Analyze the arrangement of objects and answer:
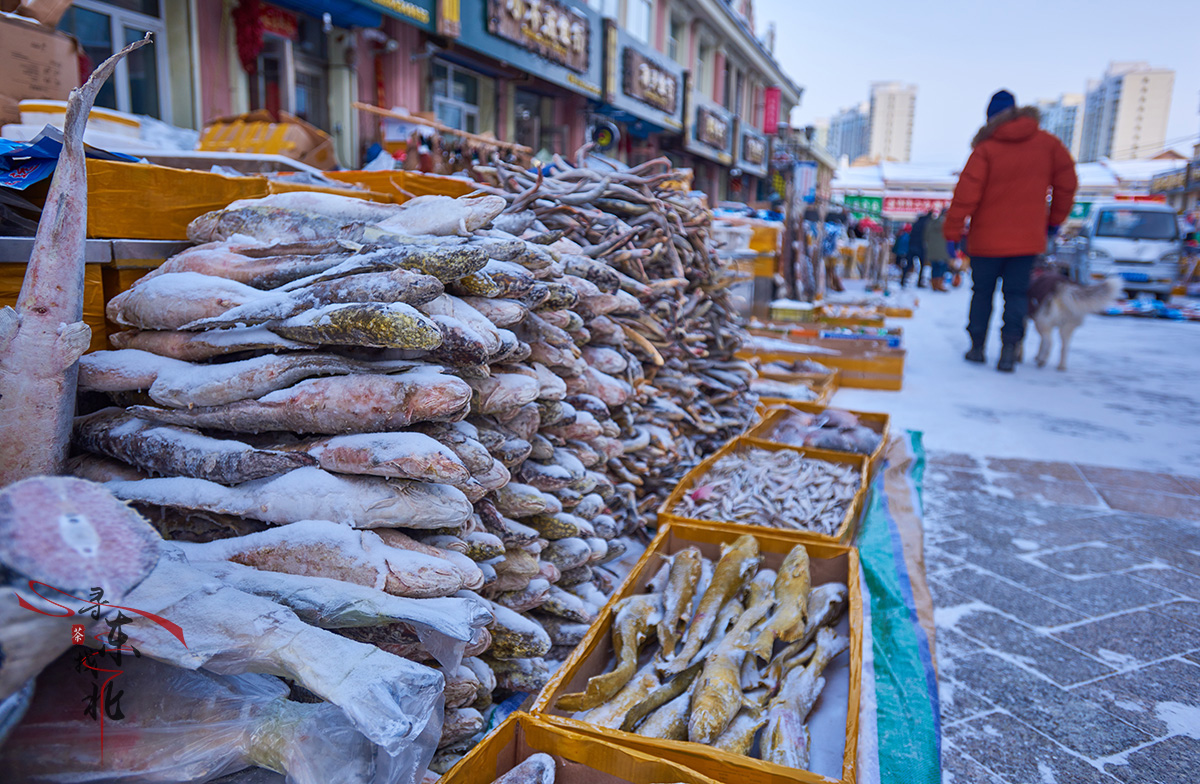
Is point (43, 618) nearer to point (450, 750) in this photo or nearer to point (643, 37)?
point (450, 750)

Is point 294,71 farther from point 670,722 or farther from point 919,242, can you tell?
point 919,242

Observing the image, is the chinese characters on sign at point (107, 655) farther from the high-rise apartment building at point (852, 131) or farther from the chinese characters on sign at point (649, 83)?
the high-rise apartment building at point (852, 131)

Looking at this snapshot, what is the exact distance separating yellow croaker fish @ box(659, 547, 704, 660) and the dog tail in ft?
21.9

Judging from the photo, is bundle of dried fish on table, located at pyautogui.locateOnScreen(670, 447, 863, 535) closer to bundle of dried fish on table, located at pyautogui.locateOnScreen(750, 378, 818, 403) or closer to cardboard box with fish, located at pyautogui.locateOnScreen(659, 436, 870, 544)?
cardboard box with fish, located at pyautogui.locateOnScreen(659, 436, 870, 544)

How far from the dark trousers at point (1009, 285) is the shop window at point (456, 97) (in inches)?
297

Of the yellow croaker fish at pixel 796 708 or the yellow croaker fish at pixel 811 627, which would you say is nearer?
the yellow croaker fish at pixel 796 708

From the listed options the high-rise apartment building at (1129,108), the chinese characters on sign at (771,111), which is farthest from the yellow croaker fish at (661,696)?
the high-rise apartment building at (1129,108)

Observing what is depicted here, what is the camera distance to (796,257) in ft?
35.5

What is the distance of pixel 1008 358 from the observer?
23.3 ft

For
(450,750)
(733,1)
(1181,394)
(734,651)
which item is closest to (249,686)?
(450,750)

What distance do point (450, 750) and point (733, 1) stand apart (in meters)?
29.0

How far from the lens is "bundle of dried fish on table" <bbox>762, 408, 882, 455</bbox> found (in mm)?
3770

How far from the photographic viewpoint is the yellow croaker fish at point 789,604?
1889 mm

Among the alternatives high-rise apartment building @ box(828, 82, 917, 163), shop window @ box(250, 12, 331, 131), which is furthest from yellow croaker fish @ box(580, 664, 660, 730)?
high-rise apartment building @ box(828, 82, 917, 163)
